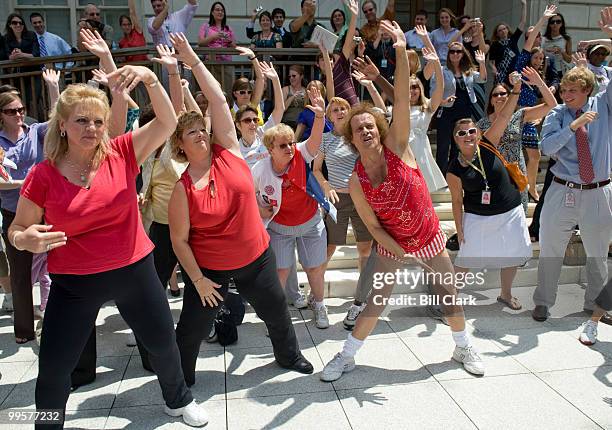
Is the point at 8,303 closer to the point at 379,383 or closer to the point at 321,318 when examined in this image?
the point at 321,318

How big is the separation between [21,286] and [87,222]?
2.00 metres

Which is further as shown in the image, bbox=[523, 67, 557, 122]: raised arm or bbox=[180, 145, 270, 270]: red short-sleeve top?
bbox=[523, 67, 557, 122]: raised arm

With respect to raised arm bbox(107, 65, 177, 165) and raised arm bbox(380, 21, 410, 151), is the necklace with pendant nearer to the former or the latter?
raised arm bbox(107, 65, 177, 165)

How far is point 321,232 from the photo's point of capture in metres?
4.29

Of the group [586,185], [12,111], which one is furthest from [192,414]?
[586,185]

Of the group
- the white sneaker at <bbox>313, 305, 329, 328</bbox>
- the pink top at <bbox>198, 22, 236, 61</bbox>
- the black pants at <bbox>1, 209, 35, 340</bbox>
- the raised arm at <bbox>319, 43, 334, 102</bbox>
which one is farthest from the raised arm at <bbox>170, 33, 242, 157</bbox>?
the pink top at <bbox>198, 22, 236, 61</bbox>

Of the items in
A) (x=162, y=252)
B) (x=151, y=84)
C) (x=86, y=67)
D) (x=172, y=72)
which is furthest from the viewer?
(x=86, y=67)

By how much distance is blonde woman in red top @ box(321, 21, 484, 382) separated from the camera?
3285 mm

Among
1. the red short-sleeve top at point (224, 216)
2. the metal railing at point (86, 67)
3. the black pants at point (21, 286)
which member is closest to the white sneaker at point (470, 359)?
the red short-sleeve top at point (224, 216)

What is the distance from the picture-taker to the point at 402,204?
3.33 m

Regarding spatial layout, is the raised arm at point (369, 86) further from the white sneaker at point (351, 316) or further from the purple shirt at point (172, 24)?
the purple shirt at point (172, 24)

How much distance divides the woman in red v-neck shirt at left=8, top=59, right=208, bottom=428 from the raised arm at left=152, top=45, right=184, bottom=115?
0.55 m

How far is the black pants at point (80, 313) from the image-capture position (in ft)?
8.36

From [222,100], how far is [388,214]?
132cm
